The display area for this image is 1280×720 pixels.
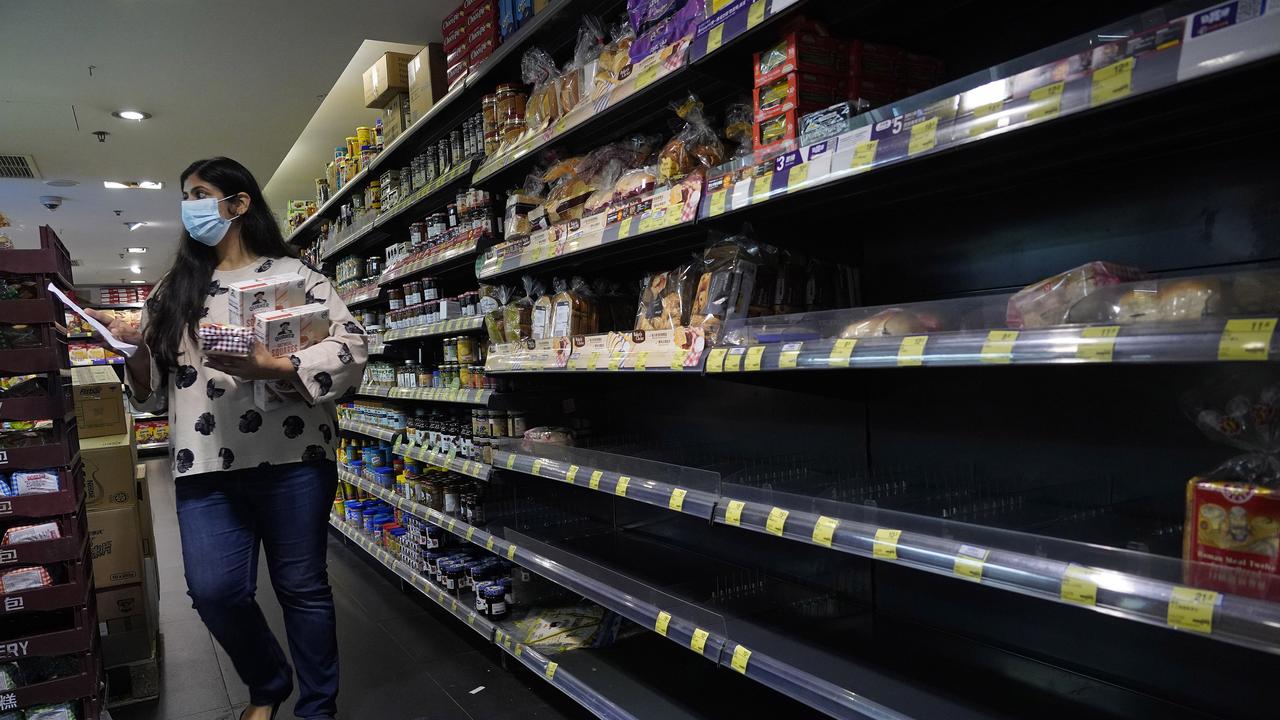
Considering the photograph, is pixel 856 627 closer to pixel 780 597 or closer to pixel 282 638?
pixel 780 597

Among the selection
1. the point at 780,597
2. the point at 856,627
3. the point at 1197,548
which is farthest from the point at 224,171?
the point at 1197,548

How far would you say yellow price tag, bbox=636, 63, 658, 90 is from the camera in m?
1.99

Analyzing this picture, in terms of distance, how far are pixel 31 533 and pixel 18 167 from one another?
6.00 m

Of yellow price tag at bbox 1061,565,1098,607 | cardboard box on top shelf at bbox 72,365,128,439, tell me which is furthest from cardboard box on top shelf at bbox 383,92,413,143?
yellow price tag at bbox 1061,565,1098,607

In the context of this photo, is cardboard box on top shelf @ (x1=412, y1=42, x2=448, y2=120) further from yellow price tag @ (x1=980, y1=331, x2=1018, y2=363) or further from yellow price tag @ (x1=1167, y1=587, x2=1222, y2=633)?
yellow price tag @ (x1=1167, y1=587, x2=1222, y2=633)

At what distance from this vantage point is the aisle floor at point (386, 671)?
271 cm

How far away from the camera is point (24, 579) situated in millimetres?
2188

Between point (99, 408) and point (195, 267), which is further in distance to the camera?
point (99, 408)

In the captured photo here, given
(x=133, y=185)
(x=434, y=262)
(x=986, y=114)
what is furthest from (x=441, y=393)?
(x=133, y=185)

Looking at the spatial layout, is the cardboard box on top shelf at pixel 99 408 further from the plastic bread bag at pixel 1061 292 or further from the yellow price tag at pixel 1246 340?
the yellow price tag at pixel 1246 340

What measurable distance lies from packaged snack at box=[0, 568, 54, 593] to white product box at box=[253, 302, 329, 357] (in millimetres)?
1007

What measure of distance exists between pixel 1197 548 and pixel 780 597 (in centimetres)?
123

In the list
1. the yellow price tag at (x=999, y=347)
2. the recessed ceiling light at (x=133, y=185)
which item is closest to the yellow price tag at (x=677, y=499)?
the yellow price tag at (x=999, y=347)

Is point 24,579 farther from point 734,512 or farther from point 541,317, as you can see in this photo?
point 734,512
